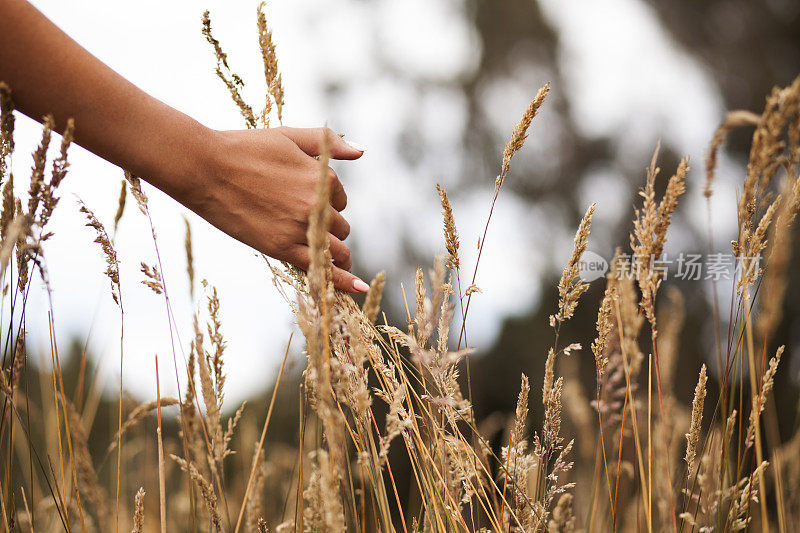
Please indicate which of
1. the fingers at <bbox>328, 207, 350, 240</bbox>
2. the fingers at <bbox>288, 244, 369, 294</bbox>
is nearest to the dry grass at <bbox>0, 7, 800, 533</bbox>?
the fingers at <bbox>288, 244, 369, 294</bbox>

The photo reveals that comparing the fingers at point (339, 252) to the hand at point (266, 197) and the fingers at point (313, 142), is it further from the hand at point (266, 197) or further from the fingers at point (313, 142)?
the fingers at point (313, 142)

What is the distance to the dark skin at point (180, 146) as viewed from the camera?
113 cm

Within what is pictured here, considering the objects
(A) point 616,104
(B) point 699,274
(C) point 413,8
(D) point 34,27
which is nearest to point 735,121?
(D) point 34,27

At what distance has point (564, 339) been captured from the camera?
29.5 feet

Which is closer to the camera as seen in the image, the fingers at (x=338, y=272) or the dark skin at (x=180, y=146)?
the dark skin at (x=180, y=146)

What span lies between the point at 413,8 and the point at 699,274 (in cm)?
717

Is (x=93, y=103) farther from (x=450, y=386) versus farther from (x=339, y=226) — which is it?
(x=450, y=386)

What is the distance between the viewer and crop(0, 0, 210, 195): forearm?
3.63 ft

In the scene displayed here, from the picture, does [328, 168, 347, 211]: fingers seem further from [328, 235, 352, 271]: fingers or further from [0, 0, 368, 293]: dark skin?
[328, 235, 352, 271]: fingers

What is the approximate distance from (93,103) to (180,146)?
0.18 meters

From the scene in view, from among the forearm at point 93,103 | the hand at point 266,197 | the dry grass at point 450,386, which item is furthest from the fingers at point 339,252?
the forearm at point 93,103

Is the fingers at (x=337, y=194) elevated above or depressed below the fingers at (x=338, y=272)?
above

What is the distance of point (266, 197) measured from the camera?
143 centimetres

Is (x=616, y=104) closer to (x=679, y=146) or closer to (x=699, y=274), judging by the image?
(x=679, y=146)
